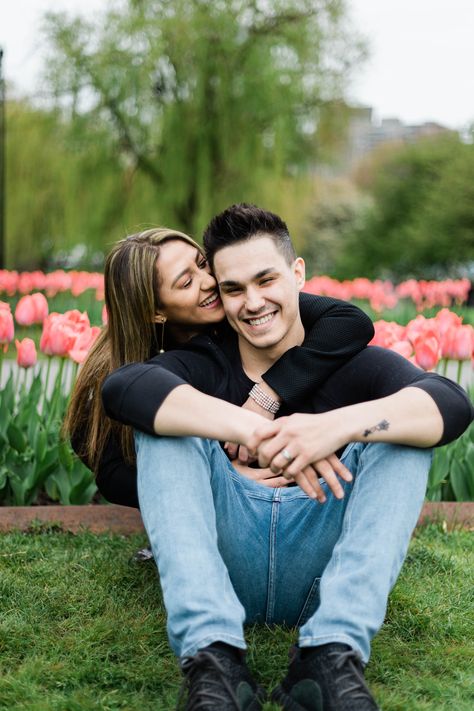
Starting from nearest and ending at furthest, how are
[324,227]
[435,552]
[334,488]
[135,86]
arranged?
[334,488] → [435,552] → [135,86] → [324,227]

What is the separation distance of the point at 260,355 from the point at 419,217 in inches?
983

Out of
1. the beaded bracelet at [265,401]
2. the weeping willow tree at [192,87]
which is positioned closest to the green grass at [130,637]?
the beaded bracelet at [265,401]

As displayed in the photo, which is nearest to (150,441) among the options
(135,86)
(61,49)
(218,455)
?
(218,455)

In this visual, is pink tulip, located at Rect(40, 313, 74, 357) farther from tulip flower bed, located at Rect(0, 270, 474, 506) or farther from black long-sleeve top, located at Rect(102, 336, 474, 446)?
black long-sleeve top, located at Rect(102, 336, 474, 446)

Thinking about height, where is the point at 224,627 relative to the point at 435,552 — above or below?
above

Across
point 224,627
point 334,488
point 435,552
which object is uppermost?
point 334,488

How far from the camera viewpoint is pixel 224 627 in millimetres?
1601

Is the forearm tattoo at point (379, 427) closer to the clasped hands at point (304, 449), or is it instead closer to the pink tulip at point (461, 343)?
the clasped hands at point (304, 449)

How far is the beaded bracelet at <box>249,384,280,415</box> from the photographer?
2.14 m

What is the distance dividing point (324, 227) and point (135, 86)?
2722 cm

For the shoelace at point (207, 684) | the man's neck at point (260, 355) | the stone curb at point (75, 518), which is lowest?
the stone curb at point (75, 518)

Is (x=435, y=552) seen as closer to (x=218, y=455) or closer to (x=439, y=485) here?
(x=439, y=485)

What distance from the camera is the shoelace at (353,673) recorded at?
1538 mm

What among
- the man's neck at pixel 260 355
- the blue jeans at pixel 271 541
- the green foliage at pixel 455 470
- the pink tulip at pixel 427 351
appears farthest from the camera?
the green foliage at pixel 455 470
